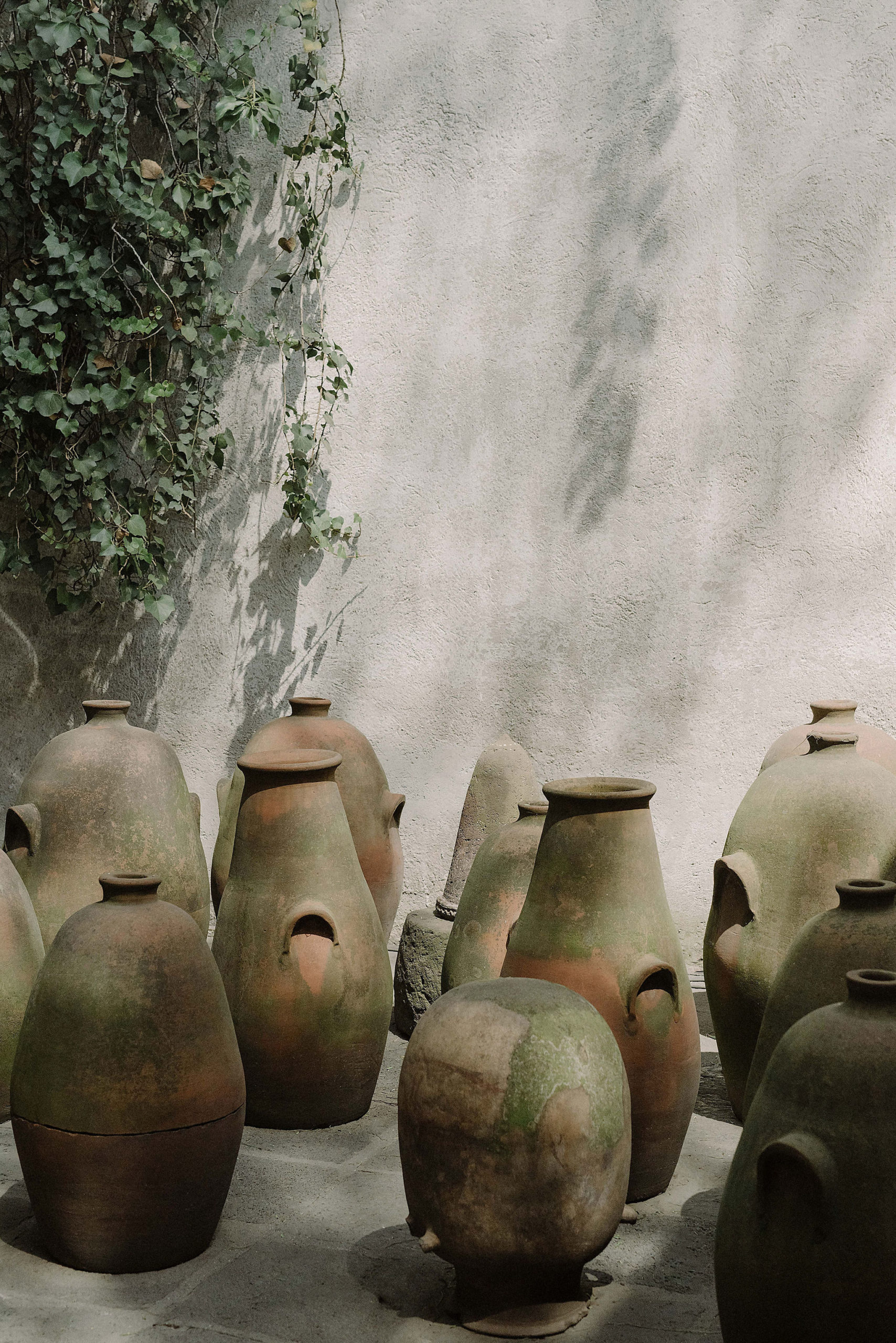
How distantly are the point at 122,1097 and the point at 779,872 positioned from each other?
167 cm

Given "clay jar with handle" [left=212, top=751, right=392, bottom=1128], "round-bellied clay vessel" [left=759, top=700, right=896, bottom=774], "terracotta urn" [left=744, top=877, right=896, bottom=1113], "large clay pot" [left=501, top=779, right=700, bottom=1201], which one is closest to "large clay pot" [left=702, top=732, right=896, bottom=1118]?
"large clay pot" [left=501, top=779, right=700, bottom=1201]

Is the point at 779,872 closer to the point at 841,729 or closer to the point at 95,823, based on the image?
the point at 841,729

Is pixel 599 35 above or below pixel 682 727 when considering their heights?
above

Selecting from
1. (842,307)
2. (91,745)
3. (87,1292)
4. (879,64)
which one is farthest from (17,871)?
(879,64)

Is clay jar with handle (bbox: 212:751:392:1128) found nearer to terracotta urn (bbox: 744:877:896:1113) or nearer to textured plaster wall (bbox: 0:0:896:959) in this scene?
terracotta urn (bbox: 744:877:896:1113)

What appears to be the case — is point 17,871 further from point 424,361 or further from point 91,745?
point 424,361

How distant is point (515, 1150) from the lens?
2.19m

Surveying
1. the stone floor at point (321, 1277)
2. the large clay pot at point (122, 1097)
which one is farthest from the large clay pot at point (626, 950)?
the large clay pot at point (122, 1097)

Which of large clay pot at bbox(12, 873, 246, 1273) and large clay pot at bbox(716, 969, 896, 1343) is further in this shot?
large clay pot at bbox(12, 873, 246, 1273)

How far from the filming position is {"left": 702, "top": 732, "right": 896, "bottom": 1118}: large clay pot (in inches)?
125

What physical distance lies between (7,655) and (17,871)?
1.88 meters

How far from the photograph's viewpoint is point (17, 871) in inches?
138

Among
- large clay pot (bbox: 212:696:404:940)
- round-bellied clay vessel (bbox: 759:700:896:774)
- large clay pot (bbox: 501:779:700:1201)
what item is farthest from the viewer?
large clay pot (bbox: 212:696:404:940)

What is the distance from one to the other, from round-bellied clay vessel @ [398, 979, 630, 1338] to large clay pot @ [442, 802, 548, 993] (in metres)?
1.01
